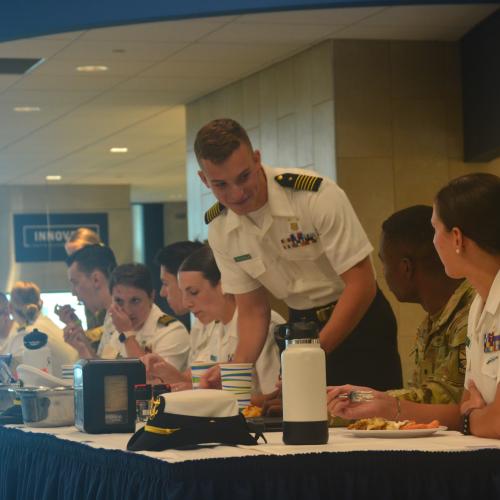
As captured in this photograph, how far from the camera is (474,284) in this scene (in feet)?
7.75

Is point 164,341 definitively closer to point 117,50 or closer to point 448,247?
point 448,247

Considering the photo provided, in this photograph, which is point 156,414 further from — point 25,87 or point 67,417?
point 25,87

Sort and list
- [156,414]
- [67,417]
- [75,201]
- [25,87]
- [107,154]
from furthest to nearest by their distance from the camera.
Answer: [75,201]
[107,154]
[25,87]
[67,417]
[156,414]

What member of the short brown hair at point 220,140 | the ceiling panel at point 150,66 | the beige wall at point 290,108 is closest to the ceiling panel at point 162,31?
the ceiling panel at point 150,66

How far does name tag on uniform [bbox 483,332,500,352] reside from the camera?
7.37 ft

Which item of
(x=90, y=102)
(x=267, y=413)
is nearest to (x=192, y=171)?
→ (x=90, y=102)

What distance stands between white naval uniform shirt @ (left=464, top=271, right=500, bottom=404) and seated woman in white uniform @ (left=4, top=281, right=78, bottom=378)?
1699mm

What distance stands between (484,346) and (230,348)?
1.75 meters

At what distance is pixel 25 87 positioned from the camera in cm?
866

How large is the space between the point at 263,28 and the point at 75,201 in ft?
28.4

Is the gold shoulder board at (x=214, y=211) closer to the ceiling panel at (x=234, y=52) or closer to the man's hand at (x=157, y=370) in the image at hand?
the man's hand at (x=157, y=370)

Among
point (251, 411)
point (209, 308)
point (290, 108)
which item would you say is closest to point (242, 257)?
point (209, 308)

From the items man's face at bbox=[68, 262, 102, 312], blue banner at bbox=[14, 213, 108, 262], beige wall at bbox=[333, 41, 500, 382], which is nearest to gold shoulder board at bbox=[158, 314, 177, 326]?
man's face at bbox=[68, 262, 102, 312]

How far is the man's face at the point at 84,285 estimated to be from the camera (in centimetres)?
527
